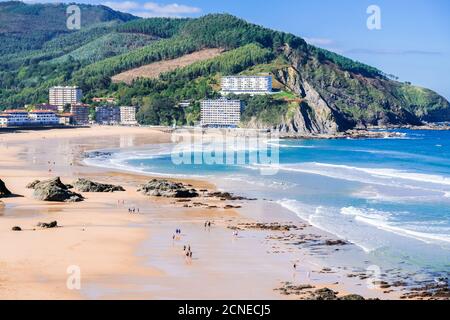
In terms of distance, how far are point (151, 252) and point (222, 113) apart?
121 m

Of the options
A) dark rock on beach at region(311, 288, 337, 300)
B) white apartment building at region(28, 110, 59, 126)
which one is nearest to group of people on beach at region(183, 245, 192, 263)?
dark rock on beach at region(311, 288, 337, 300)

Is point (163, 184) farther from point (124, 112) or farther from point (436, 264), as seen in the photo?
point (124, 112)

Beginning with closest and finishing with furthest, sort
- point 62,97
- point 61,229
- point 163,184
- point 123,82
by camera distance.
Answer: point 61,229 < point 163,184 < point 62,97 < point 123,82

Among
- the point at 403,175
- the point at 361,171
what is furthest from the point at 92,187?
the point at 361,171

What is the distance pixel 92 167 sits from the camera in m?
64.2

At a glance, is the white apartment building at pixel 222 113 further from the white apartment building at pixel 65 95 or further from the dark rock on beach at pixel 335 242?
the dark rock on beach at pixel 335 242

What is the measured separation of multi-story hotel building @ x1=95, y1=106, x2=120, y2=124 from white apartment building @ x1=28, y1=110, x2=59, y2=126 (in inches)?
631

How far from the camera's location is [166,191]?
4503 cm

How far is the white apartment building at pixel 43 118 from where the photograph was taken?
5472 inches

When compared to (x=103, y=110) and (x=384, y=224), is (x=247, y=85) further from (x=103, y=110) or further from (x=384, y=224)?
(x=384, y=224)

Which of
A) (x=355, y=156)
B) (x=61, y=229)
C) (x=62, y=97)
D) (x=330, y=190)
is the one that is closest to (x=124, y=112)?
(x=62, y=97)

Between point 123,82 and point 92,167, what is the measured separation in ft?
417

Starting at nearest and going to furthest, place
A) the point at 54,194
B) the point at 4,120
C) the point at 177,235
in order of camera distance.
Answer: the point at 177,235
the point at 54,194
the point at 4,120

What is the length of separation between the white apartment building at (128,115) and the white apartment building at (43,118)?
1812 cm
